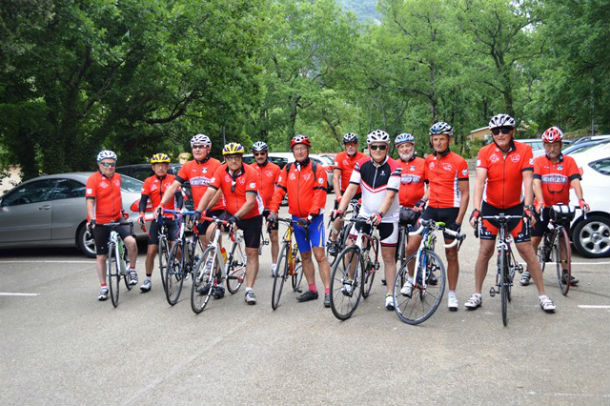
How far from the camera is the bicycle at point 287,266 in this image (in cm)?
667

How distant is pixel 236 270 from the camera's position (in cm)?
764

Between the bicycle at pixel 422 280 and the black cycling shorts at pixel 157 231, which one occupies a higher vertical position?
the black cycling shorts at pixel 157 231

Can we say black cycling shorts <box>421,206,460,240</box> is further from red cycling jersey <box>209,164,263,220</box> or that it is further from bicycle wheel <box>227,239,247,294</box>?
bicycle wheel <box>227,239,247,294</box>

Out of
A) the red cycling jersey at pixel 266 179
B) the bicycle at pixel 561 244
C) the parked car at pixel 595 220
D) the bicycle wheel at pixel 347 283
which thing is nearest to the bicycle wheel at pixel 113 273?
the red cycling jersey at pixel 266 179

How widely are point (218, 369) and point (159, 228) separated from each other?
12.0 feet

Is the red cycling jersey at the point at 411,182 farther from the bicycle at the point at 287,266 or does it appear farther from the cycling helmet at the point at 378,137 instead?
the bicycle at the point at 287,266

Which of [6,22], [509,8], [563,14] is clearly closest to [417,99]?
[509,8]

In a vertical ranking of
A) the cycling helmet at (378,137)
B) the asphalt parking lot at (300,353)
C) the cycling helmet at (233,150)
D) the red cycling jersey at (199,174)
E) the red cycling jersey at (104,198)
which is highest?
the cycling helmet at (378,137)

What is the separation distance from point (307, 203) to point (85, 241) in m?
5.55

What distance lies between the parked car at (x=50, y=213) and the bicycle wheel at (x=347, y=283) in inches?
216

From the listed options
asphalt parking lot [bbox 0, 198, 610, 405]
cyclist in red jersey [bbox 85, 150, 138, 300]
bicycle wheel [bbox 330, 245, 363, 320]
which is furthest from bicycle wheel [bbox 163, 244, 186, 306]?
bicycle wheel [bbox 330, 245, 363, 320]

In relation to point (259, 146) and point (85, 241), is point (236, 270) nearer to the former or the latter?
point (259, 146)

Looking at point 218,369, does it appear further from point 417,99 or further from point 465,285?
point 417,99

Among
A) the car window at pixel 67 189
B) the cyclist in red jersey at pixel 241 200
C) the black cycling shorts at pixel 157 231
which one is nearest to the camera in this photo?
the cyclist in red jersey at pixel 241 200
